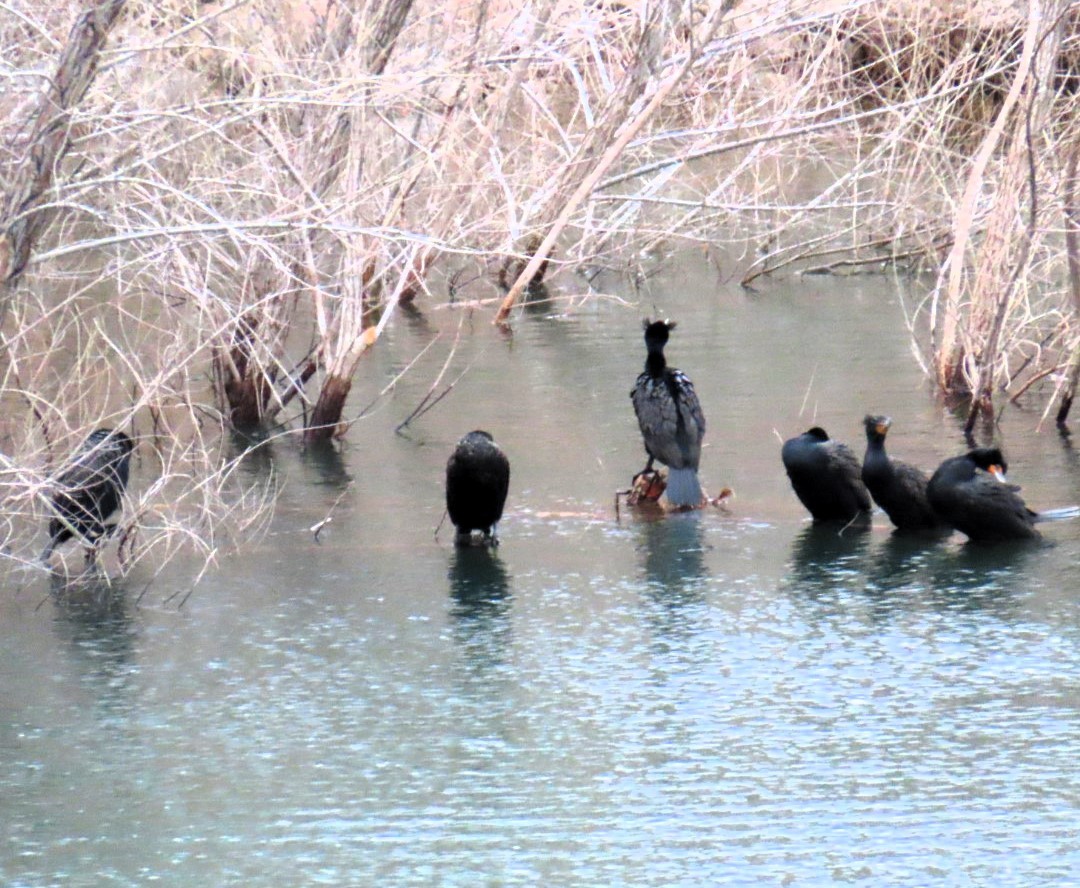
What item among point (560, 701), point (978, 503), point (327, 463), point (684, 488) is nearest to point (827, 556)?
point (978, 503)

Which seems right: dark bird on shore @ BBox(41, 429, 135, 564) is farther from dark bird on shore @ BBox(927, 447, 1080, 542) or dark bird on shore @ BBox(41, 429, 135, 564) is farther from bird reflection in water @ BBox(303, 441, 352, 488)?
dark bird on shore @ BBox(927, 447, 1080, 542)

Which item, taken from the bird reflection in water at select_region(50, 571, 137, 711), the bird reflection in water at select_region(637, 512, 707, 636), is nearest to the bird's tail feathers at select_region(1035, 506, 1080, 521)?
the bird reflection in water at select_region(637, 512, 707, 636)

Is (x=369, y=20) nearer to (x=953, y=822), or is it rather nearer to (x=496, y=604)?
(x=496, y=604)

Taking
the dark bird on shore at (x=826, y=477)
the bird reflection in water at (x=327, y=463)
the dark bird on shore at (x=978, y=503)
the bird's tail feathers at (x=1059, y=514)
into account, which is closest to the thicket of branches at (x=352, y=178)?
the bird reflection in water at (x=327, y=463)

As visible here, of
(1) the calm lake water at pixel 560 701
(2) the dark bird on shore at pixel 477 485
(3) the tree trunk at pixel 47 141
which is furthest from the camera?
(2) the dark bird on shore at pixel 477 485

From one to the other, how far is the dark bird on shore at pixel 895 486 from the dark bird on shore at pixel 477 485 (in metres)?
1.73

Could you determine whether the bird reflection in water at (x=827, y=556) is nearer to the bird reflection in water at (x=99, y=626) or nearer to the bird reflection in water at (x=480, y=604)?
the bird reflection in water at (x=480, y=604)

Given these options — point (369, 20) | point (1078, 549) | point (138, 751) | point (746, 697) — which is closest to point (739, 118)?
point (369, 20)

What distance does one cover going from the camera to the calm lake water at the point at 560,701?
17.6ft

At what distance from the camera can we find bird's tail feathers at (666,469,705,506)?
9.65m

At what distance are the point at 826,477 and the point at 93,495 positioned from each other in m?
3.42

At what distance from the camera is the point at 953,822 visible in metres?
5.45

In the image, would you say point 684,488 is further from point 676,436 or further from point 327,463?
point 327,463

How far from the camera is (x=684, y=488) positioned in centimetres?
966
